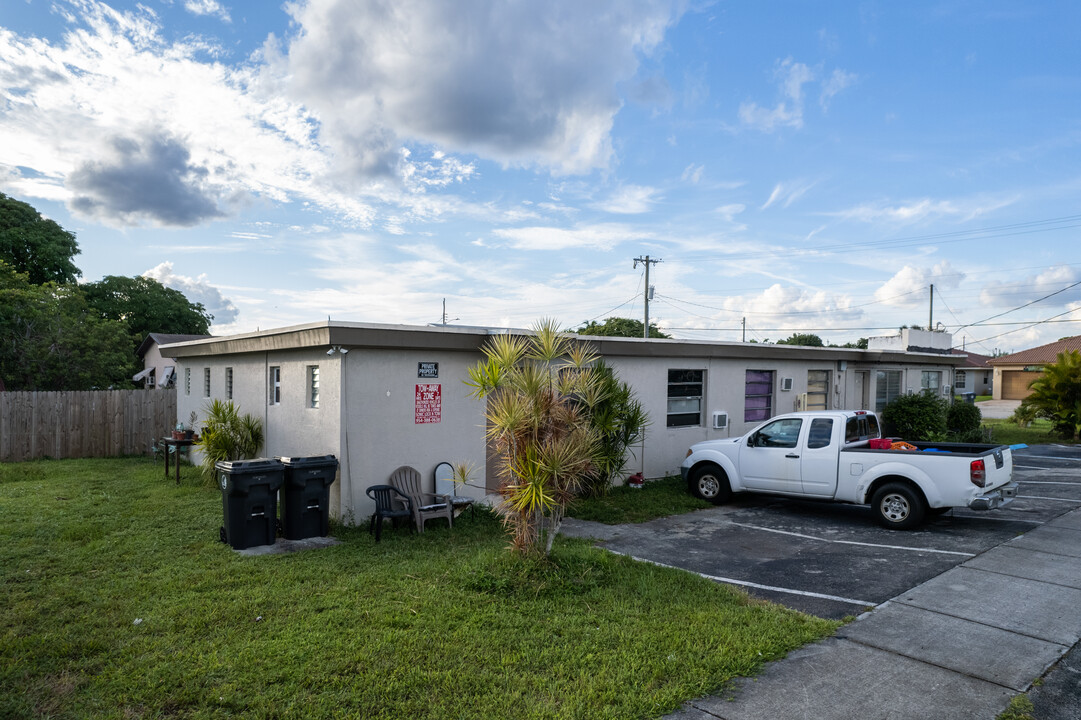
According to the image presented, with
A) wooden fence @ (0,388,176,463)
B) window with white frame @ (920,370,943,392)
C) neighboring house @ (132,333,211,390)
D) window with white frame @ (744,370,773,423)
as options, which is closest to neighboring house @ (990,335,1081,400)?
window with white frame @ (920,370,943,392)

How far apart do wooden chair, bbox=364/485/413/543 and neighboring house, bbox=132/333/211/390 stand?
23904 millimetres

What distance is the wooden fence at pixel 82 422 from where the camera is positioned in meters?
16.2

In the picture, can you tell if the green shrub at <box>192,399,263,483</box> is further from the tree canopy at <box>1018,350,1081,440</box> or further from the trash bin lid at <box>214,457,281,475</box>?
the tree canopy at <box>1018,350,1081,440</box>

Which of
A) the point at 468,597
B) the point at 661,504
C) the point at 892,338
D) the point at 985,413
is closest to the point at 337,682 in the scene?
the point at 468,597

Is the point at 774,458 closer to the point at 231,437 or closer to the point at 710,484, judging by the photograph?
the point at 710,484

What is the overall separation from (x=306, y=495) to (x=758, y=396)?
36.3 feet

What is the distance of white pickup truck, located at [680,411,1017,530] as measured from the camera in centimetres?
866

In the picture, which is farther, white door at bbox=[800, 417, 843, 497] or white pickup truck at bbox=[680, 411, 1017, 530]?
white door at bbox=[800, 417, 843, 497]

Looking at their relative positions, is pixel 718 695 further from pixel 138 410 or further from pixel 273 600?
pixel 138 410

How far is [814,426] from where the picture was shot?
1013 cm

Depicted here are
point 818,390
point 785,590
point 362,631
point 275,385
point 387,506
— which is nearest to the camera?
point 362,631

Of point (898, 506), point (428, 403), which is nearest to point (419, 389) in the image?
point (428, 403)

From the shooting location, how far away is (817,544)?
852cm

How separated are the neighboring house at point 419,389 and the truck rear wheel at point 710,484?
160 centimetres
